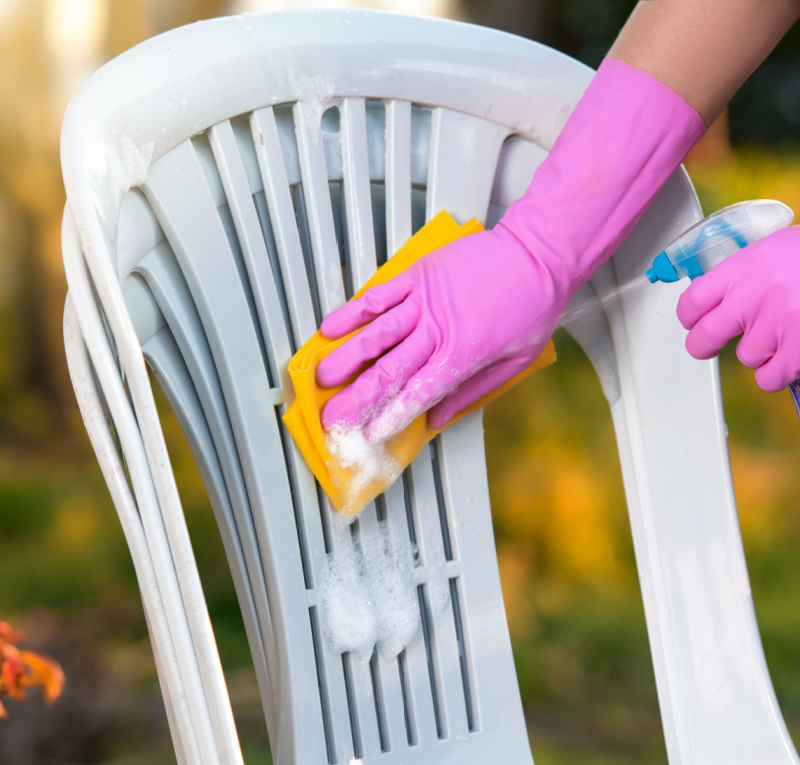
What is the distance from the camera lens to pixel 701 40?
852 millimetres

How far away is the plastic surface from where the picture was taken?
86 cm

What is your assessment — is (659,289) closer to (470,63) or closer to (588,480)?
(470,63)

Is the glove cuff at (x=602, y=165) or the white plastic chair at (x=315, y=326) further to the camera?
the glove cuff at (x=602, y=165)

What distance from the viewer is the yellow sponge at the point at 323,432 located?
816 mm

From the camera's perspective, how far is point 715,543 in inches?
37.2

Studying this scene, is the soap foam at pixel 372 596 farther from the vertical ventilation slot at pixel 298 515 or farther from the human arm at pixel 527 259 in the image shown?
the human arm at pixel 527 259

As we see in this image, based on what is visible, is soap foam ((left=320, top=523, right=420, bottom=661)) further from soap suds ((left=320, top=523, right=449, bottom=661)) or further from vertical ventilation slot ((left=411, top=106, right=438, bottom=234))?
vertical ventilation slot ((left=411, top=106, right=438, bottom=234))

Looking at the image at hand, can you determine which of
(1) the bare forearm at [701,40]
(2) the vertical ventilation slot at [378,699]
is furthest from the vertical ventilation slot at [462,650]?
(1) the bare forearm at [701,40]

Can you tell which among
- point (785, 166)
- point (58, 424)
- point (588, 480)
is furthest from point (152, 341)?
point (785, 166)

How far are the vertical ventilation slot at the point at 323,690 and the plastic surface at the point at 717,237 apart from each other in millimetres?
538

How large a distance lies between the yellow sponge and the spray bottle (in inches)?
8.5

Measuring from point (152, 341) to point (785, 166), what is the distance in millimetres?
3276

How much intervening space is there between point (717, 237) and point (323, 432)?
49cm

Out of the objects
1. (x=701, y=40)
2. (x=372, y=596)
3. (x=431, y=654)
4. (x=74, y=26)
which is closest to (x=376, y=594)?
(x=372, y=596)
